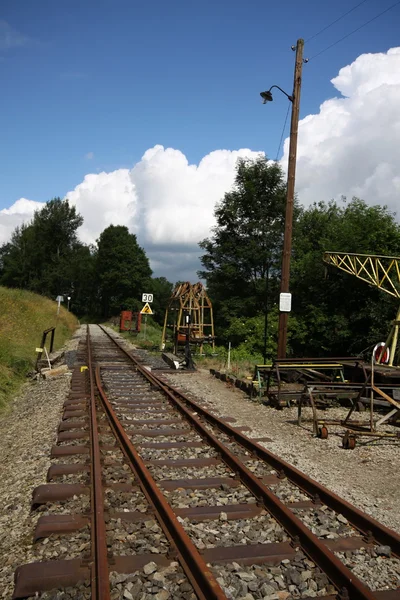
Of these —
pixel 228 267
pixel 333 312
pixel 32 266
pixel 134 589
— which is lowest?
pixel 134 589

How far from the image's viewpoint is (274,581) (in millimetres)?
3561

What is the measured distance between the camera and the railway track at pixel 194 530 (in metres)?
3.45

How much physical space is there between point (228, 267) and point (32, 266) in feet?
181

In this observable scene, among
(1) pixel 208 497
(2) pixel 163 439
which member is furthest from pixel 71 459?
(1) pixel 208 497

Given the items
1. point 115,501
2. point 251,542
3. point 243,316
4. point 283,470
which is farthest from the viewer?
point 243,316

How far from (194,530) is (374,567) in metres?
1.48

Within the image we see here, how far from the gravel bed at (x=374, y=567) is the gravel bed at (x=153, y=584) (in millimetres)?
1288

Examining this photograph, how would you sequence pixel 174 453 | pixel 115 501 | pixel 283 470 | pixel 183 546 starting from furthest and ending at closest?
pixel 174 453, pixel 283 470, pixel 115 501, pixel 183 546

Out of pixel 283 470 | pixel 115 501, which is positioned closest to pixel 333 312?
pixel 283 470

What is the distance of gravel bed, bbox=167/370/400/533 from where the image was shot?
17.5 feet

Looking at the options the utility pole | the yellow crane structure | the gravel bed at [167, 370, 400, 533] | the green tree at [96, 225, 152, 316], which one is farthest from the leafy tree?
the green tree at [96, 225, 152, 316]

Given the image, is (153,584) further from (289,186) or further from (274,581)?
(289,186)

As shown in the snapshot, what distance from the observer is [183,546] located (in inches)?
152

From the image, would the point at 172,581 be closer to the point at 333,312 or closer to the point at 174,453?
the point at 174,453
